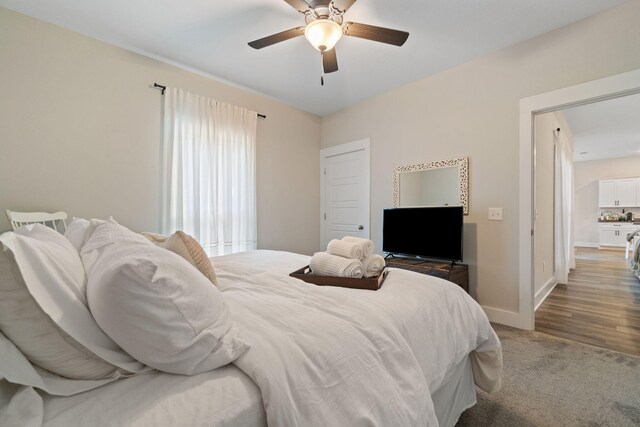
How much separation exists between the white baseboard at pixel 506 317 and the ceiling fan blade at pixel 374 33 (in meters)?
2.64

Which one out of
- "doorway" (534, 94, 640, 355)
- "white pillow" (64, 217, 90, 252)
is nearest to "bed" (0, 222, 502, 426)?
"white pillow" (64, 217, 90, 252)

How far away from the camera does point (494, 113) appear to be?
2.77m

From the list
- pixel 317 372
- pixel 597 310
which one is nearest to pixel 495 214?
pixel 597 310

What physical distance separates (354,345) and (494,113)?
2905 mm

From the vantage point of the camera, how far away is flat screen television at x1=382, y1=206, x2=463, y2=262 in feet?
9.18

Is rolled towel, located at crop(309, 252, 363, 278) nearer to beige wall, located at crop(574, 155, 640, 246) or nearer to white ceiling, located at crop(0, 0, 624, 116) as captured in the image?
white ceiling, located at crop(0, 0, 624, 116)

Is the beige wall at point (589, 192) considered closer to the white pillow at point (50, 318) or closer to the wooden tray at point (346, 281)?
the wooden tray at point (346, 281)

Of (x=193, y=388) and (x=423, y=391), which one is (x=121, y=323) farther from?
(x=423, y=391)

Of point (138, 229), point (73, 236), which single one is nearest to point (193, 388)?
point (73, 236)

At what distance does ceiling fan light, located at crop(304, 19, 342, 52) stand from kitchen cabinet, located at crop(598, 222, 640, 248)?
9839 mm

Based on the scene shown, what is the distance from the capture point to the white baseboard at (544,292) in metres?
3.30

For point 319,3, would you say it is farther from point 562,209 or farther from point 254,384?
point 562,209

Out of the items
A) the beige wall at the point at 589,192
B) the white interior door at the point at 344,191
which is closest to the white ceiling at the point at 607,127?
the beige wall at the point at 589,192

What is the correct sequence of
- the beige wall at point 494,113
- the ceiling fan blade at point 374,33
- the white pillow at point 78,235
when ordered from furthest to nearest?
1. the beige wall at point 494,113
2. the ceiling fan blade at point 374,33
3. the white pillow at point 78,235
